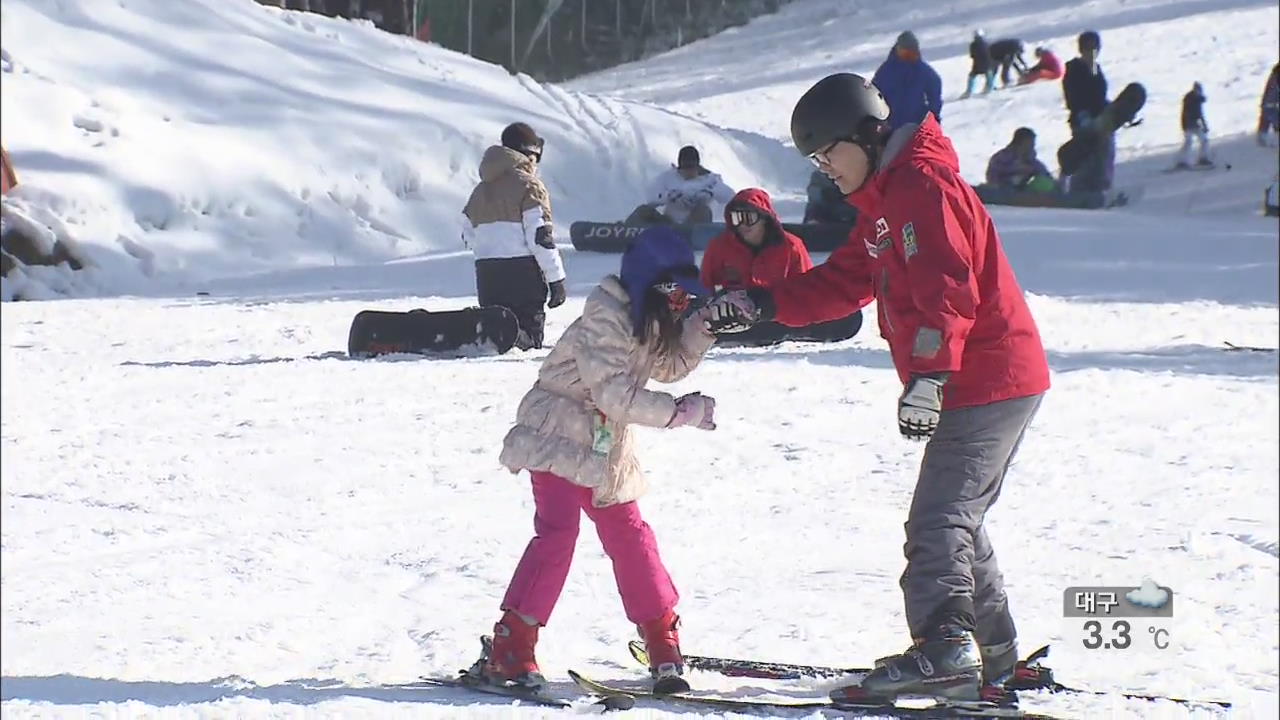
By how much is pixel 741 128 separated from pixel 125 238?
11.7 metres

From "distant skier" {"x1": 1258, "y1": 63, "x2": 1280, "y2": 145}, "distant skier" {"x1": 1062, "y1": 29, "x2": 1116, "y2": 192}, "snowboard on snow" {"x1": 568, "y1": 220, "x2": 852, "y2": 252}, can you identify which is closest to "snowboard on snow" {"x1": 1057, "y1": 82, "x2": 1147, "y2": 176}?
"distant skier" {"x1": 1062, "y1": 29, "x2": 1116, "y2": 192}

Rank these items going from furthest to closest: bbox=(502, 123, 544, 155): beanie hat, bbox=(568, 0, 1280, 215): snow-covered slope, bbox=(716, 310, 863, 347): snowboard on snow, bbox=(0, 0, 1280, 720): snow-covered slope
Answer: bbox=(568, 0, 1280, 215): snow-covered slope
bbox=(716, 310, 863, 347): snowboard on snow
bbox=(502, 123, 544, 155): beanie hat
bbox=(0, 0, 1280, 720): snow-covered slope

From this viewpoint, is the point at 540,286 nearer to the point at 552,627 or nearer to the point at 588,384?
the point at 552,627

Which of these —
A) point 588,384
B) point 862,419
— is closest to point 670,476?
point 862,419

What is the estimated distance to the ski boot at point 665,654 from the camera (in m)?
4.19

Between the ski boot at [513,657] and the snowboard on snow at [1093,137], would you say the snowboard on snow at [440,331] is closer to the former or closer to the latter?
the ski boot at [513,657]

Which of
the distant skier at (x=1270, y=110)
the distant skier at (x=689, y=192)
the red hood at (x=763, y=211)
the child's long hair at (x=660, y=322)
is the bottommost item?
the child's long hair at (x=660, y=322)

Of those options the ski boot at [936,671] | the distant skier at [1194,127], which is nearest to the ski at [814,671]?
the ski boot at [936,671]

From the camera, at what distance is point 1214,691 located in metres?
4.24

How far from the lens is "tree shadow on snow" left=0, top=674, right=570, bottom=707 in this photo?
4.04 metres

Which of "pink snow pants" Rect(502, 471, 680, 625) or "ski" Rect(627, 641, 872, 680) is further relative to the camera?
"ski" Rect(627, 641, 872, 680)

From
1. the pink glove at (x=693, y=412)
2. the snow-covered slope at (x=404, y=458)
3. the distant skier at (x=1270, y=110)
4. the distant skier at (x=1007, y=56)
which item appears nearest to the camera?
the pink glove at (x=693, y=412)

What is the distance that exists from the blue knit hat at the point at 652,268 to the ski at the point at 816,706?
811mm
